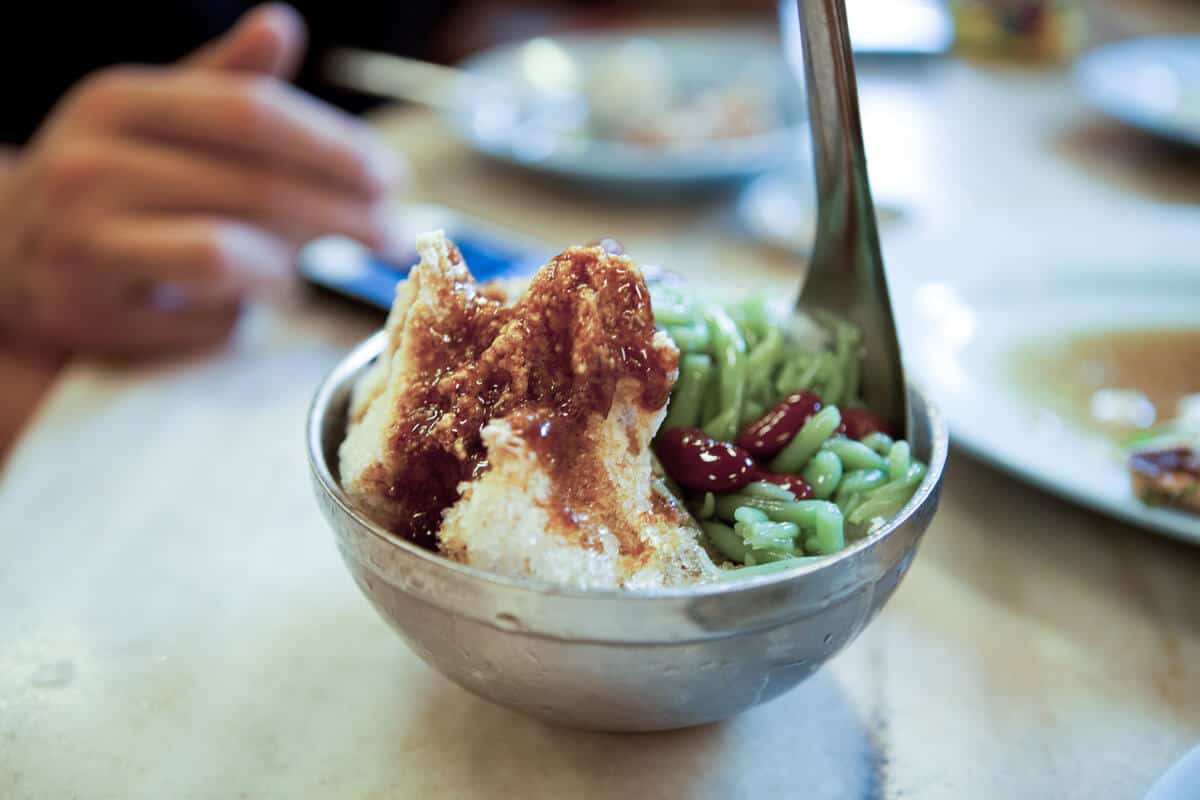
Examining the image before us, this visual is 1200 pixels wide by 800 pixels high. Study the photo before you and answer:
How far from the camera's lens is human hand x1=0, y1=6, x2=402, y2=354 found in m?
1.42

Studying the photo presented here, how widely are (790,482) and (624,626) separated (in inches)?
8.8

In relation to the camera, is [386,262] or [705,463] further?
[386,262]

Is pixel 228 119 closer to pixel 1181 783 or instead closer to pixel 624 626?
pixel 624 626

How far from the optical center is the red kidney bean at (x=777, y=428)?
2.64ft

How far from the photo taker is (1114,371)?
1253 mm

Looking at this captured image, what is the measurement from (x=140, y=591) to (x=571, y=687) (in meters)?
0.52

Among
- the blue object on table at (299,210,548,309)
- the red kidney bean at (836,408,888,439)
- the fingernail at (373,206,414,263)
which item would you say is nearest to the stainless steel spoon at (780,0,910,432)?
the red kidney bean at (836,408,888,439)

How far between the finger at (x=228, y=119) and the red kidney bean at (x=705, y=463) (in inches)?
40.4

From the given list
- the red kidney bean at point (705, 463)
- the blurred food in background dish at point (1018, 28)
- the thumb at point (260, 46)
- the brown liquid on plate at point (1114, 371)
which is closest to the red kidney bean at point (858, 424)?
the red kidney bean at point (705, 463)

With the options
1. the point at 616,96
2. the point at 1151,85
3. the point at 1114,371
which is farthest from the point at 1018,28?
the point at 1114,371

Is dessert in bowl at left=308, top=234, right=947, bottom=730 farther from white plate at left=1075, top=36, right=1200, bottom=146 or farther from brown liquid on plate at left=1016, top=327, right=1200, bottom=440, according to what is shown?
white plate at left=1075, top=36, right=1200, bottom=146

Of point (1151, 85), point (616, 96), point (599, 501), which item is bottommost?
point (1151, 85)

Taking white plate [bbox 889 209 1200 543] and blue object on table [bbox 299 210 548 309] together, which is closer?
white plate [bbox 889 209 1200 543]

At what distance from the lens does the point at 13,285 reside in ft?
4.91
